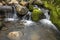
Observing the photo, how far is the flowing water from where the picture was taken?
8.35m

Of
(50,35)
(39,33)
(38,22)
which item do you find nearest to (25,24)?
(38,22)

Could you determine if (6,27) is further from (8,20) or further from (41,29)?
(41,29)

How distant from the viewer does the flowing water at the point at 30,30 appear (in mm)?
8346

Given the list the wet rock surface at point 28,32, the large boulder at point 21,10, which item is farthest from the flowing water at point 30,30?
the large boulder at point 21,10

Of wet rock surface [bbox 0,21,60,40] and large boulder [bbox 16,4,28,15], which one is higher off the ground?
large boulder [bbox 16,4,28,15]

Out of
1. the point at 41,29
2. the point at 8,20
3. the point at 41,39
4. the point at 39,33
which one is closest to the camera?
the point at 41,39

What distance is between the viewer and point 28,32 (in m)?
9.07

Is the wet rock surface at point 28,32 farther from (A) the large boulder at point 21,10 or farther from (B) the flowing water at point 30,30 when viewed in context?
(A) the large boulder at point 21,10

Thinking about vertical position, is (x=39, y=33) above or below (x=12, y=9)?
below

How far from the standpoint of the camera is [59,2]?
29.9 ft

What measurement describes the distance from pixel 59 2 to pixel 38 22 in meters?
2.25

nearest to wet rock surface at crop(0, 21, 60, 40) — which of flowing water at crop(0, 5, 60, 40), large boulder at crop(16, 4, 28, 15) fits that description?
flowing water at crop(0, 5, 60, 40)

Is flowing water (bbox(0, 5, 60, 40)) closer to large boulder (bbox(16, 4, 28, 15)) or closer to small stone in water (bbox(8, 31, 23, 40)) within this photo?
small stone in water (bbox(8, 31, 23, 40))

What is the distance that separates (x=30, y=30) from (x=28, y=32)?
1.13 ft
